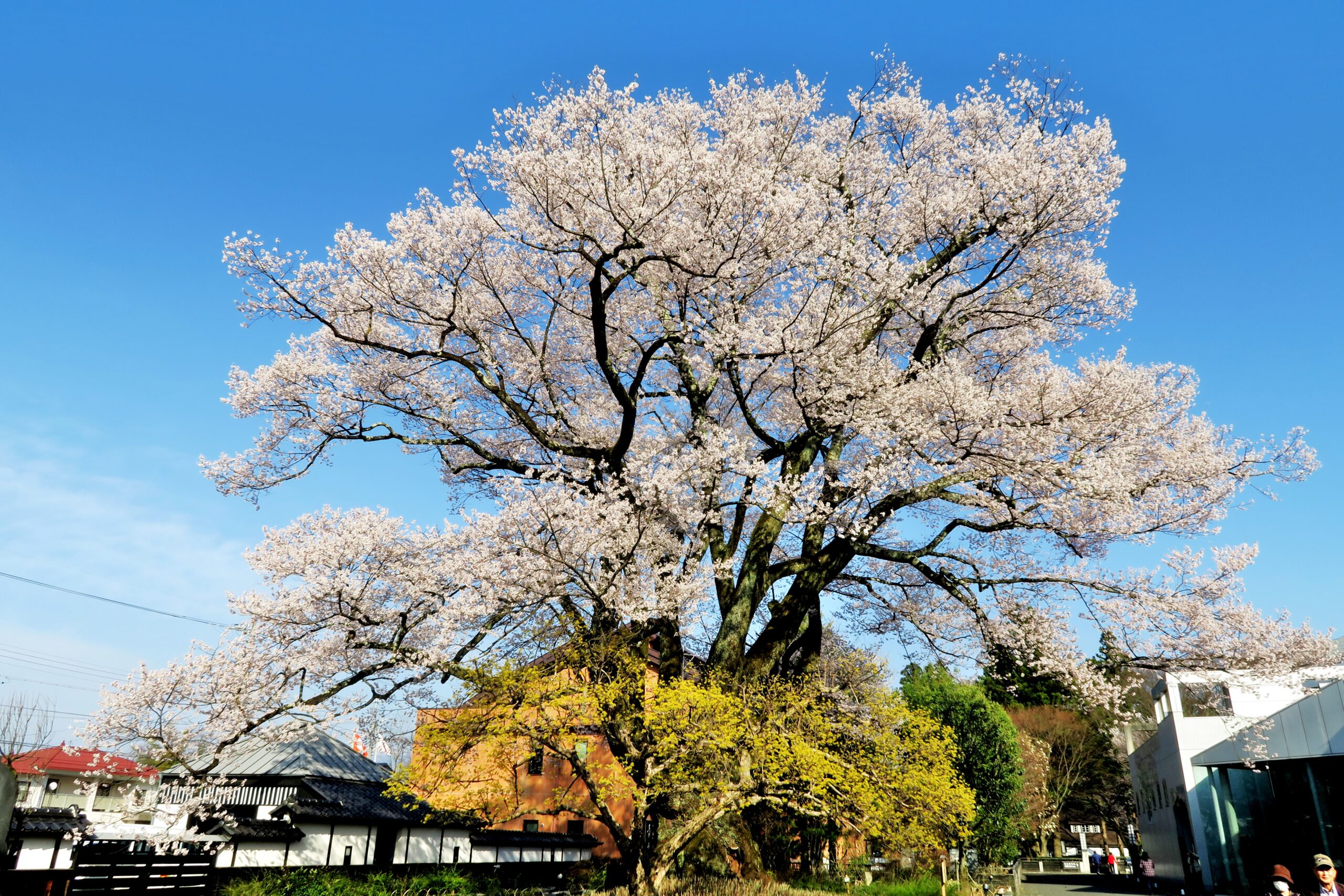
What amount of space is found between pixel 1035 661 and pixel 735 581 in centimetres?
570

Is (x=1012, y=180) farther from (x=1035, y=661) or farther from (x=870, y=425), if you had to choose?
(x=1035, y=661)

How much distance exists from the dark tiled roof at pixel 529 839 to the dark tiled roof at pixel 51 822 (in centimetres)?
872

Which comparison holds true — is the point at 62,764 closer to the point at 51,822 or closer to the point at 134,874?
the point at 51,822

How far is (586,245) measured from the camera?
13.9 metres

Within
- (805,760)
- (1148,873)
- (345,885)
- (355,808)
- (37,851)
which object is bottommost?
(1148,873)

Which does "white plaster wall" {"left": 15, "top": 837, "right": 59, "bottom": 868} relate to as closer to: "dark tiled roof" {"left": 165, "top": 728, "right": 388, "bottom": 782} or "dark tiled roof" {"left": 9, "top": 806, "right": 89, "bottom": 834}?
"dark tiled roof" {"left": 9, "top": 806, "right": 89, "bottom": 834}

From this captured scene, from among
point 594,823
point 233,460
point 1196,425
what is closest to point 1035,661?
point 1196,425

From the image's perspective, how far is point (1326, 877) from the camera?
662 cm

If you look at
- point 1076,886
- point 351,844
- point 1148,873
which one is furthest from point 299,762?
point 1076,886

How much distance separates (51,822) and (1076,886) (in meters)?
34.6

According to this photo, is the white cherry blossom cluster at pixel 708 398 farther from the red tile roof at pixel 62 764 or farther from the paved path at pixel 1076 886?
the red tile roof at pixel 62 764

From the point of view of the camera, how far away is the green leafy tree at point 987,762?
2427cm

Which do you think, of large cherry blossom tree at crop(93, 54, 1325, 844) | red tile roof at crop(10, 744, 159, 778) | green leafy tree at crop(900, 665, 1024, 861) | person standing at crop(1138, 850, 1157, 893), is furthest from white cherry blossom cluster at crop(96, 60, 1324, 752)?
red tile roof at crop(10, 744, 159, 778)

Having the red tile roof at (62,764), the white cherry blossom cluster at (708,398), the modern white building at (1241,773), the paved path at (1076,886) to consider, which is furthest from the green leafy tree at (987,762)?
the red tile roof at (62,764)
